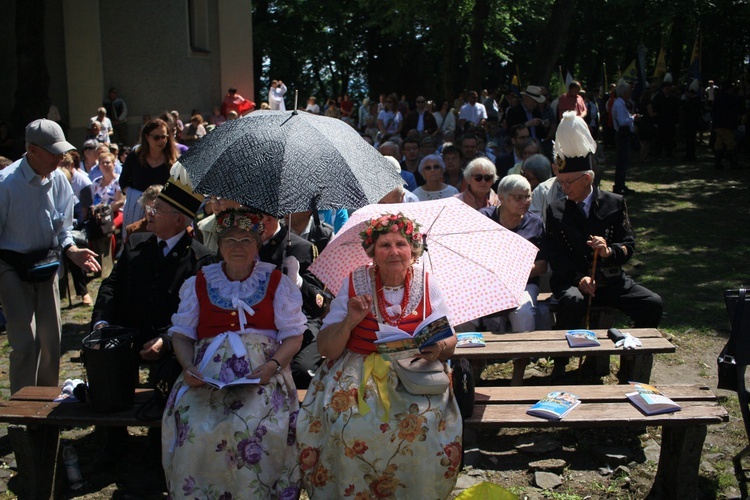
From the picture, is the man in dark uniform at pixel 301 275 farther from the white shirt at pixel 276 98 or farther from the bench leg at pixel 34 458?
the white shirt at pixel 276 98

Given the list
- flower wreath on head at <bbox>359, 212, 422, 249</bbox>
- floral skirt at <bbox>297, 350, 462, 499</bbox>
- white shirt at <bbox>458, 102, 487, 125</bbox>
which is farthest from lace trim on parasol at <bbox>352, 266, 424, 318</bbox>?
white shirt at <bbox>458, 102, 487, 125</bbox>

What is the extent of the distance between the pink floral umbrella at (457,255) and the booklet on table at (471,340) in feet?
2.83

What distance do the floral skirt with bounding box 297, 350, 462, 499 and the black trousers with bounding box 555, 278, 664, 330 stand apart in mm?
2181

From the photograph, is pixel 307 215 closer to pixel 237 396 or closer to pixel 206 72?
pixel 237 396

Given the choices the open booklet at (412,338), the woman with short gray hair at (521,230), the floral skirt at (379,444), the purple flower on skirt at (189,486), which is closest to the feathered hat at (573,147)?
the woman with short gray hair at (521,230)

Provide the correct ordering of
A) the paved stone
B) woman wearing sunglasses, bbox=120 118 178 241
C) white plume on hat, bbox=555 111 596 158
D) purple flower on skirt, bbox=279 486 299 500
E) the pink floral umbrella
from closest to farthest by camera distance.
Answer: purple flower on skirt, bbox=279 486 299 500
the pink floral umbrella
the paved stone
white plume on hat, bbox=555 111 596 158
woman wearing sunglasses, bbox=120 118 178 241

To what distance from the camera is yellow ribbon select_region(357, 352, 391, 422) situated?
3736 millimetres

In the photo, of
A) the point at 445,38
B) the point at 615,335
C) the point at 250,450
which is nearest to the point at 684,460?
the point at 615,335

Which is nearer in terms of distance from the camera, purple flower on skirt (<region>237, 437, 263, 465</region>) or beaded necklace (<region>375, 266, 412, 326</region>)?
purple flower on skirt (<region>237, 437, 263, 465</region>)

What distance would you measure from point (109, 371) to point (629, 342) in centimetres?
326

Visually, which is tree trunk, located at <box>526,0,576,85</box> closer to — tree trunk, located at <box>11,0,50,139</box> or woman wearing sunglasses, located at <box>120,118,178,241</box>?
tree trunk, located at <box>11,0,50,139</box>

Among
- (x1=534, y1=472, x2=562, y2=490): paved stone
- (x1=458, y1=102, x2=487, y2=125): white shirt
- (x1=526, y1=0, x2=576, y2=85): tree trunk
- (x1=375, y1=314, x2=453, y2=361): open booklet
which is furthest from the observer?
(x1=458, y1=102, x2=487, y2=125): white shirt

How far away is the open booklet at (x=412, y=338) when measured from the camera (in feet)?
12.1

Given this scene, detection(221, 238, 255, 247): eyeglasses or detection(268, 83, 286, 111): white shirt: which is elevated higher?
detection(268, 83, 286, 111): white shirt
